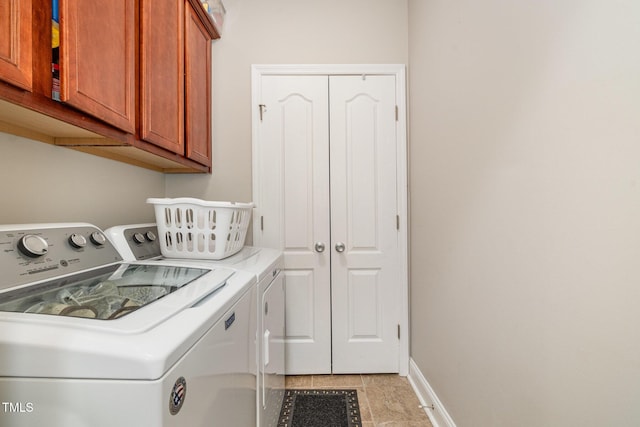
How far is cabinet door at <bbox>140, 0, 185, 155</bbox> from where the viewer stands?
1188mm

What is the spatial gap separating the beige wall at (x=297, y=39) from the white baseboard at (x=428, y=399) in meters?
1.60

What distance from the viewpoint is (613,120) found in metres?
0.64

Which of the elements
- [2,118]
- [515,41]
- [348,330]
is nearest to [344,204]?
[348,330]

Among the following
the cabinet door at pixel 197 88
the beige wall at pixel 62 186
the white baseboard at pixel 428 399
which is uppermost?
the cabinet door at pixel 197 88

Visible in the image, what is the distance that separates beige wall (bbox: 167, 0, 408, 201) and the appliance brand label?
60.7 inches

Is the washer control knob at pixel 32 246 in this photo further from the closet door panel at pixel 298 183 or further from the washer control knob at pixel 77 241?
the closet door panel at pixel 298 183

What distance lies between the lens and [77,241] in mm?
1016

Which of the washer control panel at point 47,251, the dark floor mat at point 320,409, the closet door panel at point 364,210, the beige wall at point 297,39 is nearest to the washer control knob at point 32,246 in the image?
the washer control panel at point 47,251

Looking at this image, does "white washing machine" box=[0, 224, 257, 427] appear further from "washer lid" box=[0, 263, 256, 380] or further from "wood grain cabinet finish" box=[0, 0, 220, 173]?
"wood grain cabinet finish" box=[0, 0, 220, 173]

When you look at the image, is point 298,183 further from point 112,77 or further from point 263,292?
point 112,77

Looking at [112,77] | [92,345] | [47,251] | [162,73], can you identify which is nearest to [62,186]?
[47,251]

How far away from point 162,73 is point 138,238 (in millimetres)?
776

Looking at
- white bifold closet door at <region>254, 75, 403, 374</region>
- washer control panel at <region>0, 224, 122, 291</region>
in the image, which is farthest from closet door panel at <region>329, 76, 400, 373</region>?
washer control panel at <region>0, 224, 122, 291</region>

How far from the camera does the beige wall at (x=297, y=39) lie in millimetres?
1983
